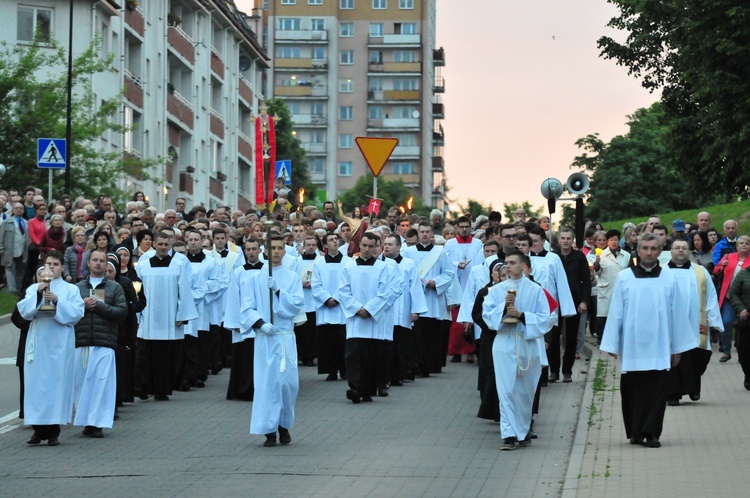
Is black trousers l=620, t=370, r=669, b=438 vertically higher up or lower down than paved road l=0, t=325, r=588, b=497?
higher up

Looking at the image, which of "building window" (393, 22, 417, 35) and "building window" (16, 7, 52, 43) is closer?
"building window" (16, 7, 52, 43)

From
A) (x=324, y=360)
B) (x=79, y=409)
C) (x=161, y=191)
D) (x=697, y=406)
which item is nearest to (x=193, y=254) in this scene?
(x=324, y=360)

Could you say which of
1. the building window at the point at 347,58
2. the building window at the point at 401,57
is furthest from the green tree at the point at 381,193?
the building window at the point at 347,58

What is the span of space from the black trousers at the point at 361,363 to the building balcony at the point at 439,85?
129 meters

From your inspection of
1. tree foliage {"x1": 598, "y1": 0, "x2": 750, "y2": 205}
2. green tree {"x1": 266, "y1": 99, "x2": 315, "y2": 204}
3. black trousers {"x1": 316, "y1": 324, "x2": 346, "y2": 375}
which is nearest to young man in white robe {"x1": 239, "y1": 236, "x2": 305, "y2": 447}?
black trousers {"x1": 316, "y1": 324, "x2": 346, "y2": 375}

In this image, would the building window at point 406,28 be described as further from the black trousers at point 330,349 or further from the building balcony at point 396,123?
the black trousers at point 330,349

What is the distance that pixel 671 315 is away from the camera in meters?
14.3

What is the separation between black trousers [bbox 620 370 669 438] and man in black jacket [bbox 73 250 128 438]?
4.94 metres

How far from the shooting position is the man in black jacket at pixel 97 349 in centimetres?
1543

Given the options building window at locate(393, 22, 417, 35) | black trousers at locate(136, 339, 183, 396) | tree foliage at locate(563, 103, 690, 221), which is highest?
building window at locate(393, 22, 417, 35)

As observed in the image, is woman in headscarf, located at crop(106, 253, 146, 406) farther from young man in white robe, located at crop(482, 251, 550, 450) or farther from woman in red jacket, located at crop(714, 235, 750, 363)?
woman in red jacket, located at crop(714, 235, 750, 363)

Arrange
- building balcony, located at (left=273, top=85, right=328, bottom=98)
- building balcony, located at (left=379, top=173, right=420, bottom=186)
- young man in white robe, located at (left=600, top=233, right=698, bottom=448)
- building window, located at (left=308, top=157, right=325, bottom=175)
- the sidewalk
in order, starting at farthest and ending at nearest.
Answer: building window, located at (left=308, top=157, right=325, bottom=175)
building balcony, located at (left=379, top=173, right=420, bottom=186)
building balcony, located at (left=273, top=85, right=328, bottom=98)
young man in white robe, located at (left=600, top=233, right=698, bottom=448)
the sidewalk

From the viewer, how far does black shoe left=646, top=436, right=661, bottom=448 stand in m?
13.7

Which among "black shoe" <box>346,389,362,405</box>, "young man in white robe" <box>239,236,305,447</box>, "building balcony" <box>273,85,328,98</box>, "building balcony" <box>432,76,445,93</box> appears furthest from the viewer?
"building balcony" <box>432,76,445,93</box>
